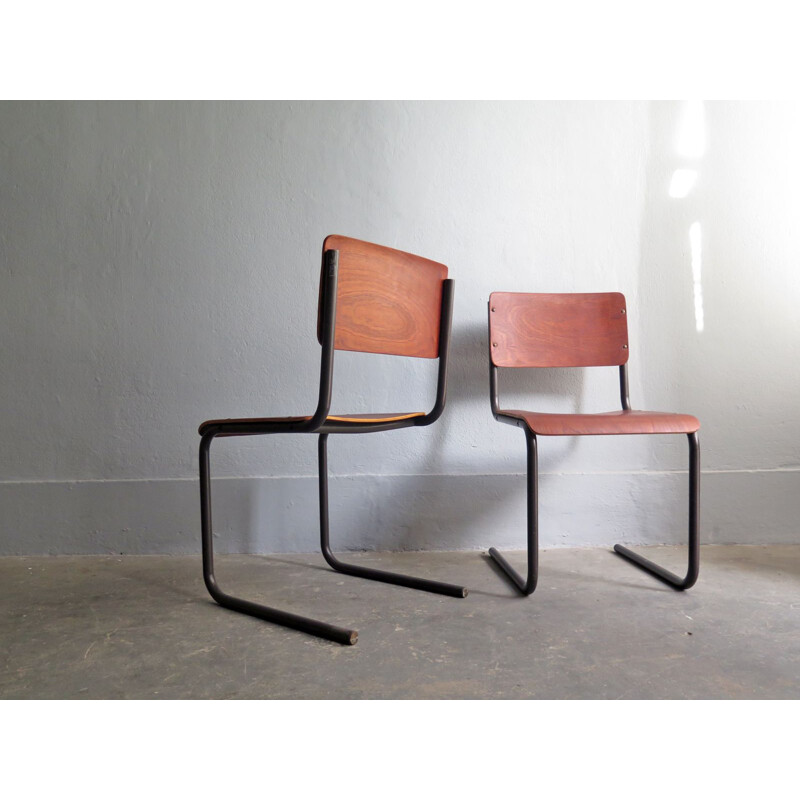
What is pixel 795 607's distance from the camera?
1.39 m

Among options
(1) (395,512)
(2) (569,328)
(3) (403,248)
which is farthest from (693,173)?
(1) (395,512)

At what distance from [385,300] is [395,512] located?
2.84 feet

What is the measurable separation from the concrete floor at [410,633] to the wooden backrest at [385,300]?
658 millimetres

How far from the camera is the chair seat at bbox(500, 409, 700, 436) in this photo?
4.61 ft

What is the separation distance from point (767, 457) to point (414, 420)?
1.34 meters

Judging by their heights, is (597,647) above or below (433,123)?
below

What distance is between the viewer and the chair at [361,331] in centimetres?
123

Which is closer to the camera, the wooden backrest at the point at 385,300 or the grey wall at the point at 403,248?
the wooden backrest at the point at 385,300

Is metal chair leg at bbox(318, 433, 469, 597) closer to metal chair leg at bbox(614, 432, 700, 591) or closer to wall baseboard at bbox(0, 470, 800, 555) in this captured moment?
wall baseboard at bbox(0, 470, 800, 555)

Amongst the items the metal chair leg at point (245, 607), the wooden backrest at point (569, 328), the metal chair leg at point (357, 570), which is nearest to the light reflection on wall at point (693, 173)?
the wooden backrest at point (569, 328)

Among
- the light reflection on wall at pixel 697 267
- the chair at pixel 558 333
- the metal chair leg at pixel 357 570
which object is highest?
the light reflection on wall at pixel 697 267

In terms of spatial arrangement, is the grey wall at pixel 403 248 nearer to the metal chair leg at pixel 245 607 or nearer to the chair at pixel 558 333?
the chair at pixel 558 333
